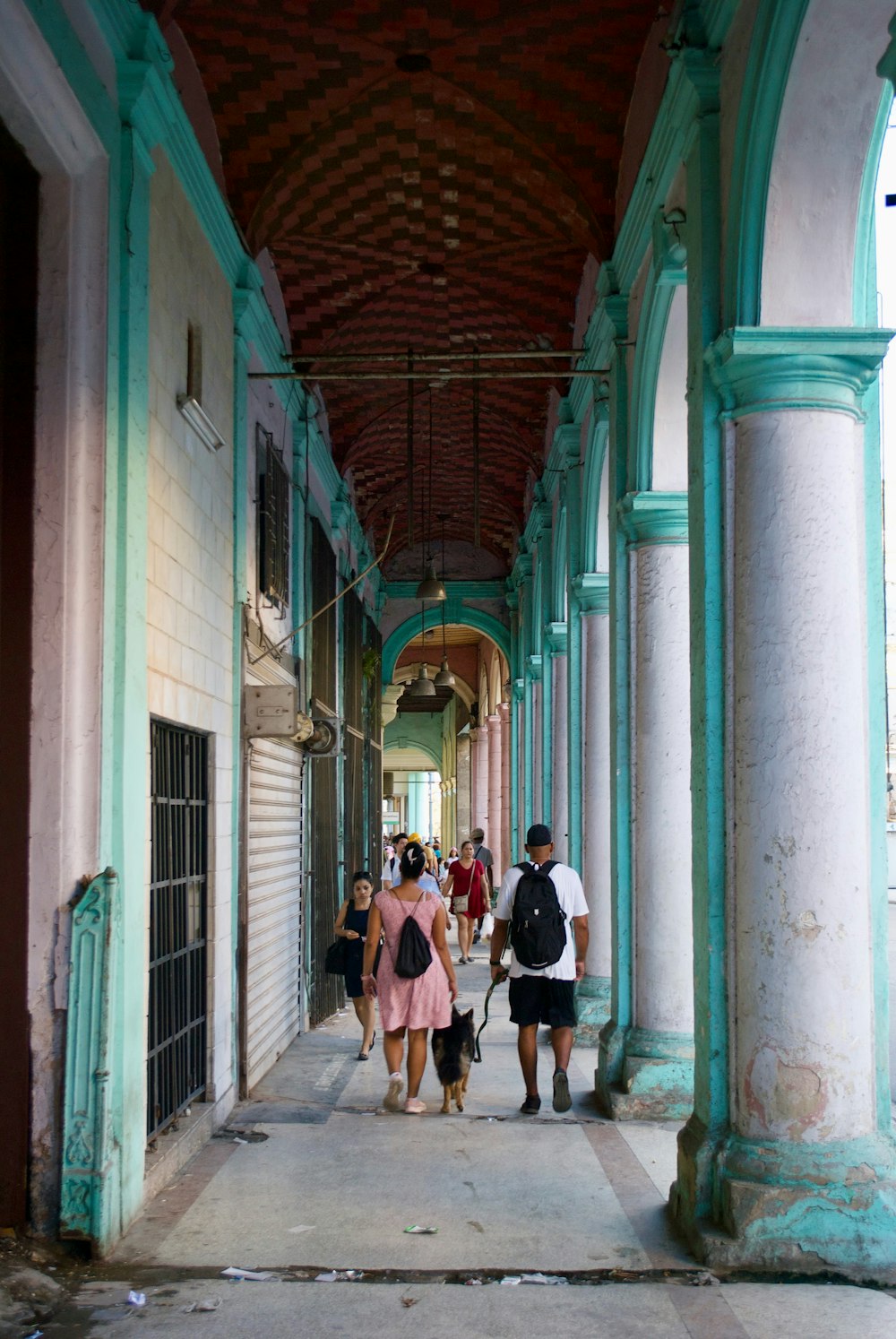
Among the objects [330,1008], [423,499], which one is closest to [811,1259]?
[330,1008]

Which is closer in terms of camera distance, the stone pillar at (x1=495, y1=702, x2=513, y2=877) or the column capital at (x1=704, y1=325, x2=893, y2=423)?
the column capital at (x1=704, y1=325, x2=893, y2=423)

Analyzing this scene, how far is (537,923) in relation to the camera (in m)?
7.02

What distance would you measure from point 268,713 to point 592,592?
3.21 m

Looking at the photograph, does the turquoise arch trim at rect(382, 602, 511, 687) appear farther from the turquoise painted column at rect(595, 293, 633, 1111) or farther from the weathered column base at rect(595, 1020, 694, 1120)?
the weathered column base at rect(595, 1020, 694, 1120)

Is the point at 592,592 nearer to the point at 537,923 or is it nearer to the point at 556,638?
the point at 556,638

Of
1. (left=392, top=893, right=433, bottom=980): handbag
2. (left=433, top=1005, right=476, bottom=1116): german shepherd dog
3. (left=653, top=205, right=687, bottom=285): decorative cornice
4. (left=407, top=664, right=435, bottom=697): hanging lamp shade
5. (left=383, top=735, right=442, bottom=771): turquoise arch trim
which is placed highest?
(left=653, top=205, right=687, bottom=285): decorative cornice

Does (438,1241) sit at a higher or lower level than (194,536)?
lower

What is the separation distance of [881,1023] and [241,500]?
493 centimetres

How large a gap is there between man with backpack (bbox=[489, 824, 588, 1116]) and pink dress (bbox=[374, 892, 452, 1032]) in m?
0.33

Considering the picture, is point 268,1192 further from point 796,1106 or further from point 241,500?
point 241,500

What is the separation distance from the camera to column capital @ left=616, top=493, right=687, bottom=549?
24.5 ft

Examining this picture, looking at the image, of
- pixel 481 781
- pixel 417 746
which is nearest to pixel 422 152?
pixel 481 781

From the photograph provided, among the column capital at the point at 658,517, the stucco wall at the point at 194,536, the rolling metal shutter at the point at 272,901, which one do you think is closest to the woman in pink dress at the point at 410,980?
the stucco wall at the point at 194,536

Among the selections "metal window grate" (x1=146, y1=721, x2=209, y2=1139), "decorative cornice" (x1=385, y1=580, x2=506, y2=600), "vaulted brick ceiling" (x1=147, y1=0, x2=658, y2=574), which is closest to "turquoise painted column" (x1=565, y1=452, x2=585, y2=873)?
"vaulted brick ceiling" (x1=147, y1=0, x2=658, y2=574)
